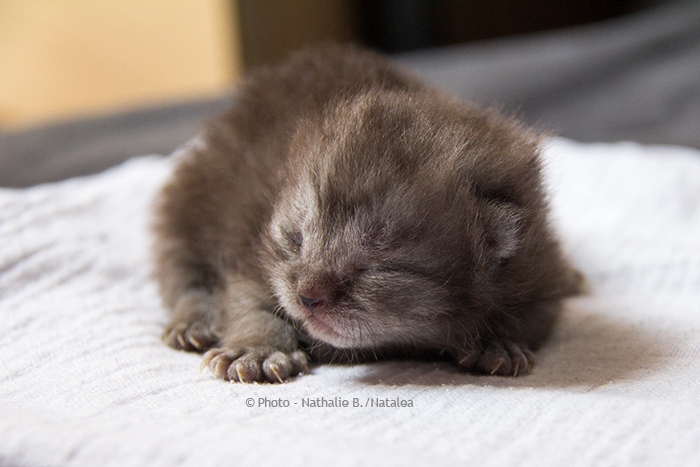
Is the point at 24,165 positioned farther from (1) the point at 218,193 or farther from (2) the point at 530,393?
(2) the point at 530,393

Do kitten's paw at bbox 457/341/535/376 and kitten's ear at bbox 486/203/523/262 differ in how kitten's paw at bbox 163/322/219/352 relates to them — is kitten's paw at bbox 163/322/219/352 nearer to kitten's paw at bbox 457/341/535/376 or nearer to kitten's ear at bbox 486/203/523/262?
kitten's paw at bbox 457/341/535/376

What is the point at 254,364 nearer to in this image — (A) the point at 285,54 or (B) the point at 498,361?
(B) the point at 498,361

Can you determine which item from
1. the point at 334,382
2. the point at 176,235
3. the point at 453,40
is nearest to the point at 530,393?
the point at 334,382

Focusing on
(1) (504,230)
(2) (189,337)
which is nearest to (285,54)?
(2) (189,337)

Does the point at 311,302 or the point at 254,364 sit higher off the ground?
the point at 311,302

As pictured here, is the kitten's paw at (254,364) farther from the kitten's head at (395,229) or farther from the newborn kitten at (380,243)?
the kitten's head at (395,229)

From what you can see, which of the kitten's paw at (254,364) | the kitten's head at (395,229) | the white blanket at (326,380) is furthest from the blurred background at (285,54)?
the kitten's paw at (254,364)
